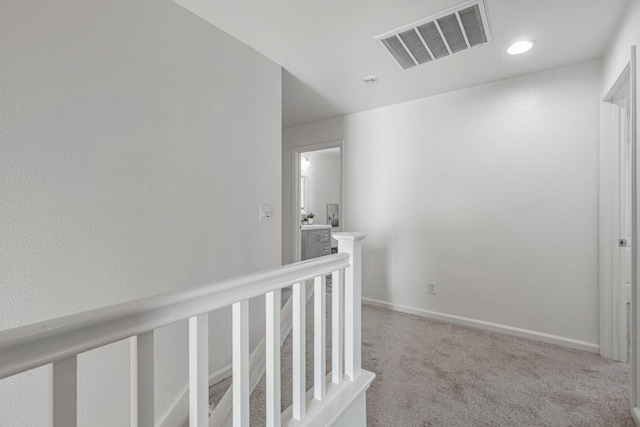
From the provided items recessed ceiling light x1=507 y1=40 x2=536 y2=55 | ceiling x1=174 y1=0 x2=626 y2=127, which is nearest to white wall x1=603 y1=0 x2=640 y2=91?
ceiling x1=174 y1=0 x2=626 y2=127

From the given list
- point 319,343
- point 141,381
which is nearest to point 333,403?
point 319,343

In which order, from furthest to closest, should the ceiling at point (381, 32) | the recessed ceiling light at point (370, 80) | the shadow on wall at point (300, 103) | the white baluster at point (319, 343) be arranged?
the shadow on wall at point (300, 103)
the recessed ceiling light at point (370, 80)
the ceiling at point (381, 32)
the white baluster at point (319, 343)

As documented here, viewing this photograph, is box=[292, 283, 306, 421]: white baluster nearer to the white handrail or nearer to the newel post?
the white handrail

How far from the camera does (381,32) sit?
2.01 meters

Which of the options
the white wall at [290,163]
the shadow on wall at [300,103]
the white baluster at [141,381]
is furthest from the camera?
the white wall at [290,163]

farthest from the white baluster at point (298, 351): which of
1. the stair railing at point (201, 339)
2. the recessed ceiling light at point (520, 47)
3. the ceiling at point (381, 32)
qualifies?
the recessed ceiling light at point (520, 47)

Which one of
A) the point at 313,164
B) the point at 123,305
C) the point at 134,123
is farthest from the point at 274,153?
the point at 313,164

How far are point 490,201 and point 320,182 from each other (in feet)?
14.3

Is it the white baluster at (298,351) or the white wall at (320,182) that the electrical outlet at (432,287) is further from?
the white wall at (320,182)

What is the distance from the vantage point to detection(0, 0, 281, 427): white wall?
3.93 ft

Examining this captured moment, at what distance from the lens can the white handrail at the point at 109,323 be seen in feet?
1.63

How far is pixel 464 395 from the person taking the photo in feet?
6.04

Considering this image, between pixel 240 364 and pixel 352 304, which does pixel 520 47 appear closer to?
pixel 352 304

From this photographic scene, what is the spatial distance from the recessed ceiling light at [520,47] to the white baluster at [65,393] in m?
2.83
